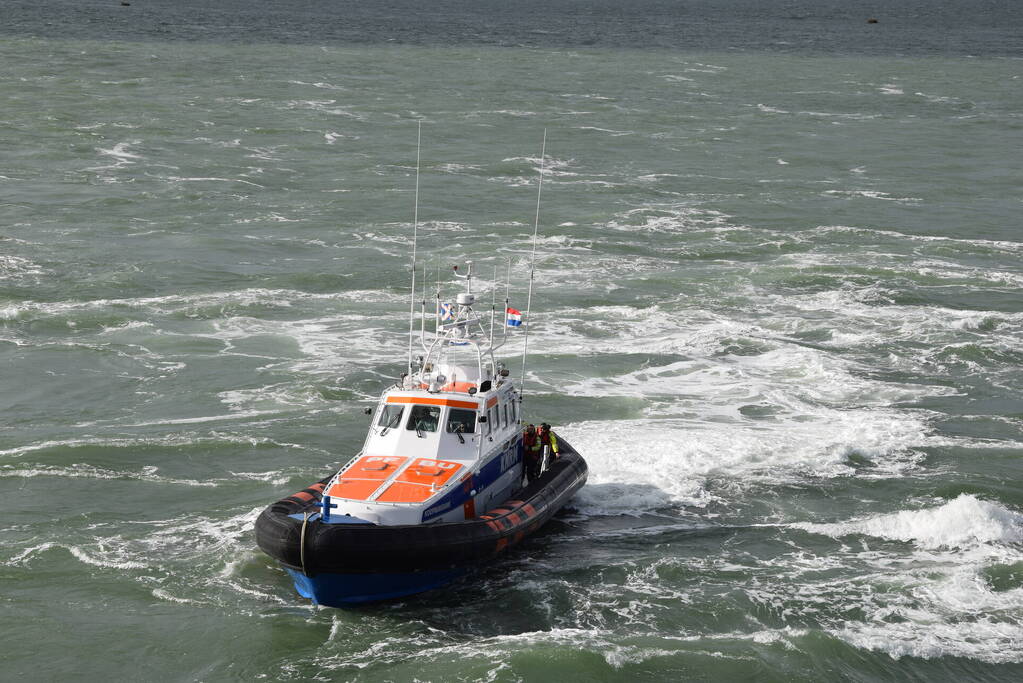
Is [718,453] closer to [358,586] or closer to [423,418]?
[423,418]

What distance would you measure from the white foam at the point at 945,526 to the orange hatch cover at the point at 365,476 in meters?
7.78

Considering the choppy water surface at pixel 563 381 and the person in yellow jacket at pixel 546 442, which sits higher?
the person in yellow jacket at pixel 546 442

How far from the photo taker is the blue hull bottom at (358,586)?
62.8 ft

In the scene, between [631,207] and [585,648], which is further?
[631,207]

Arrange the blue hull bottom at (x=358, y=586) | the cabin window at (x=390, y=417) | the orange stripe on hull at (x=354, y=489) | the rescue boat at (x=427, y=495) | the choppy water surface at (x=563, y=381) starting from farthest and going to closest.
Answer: the cabin window at (x=390, y=417) → the orange stripe on hull at (x=354, y=489) → the choppy water surface at (x=563, y=381) → the blue hull bottom at (x=358, y=586) → the rescue boat at (x=427, y=495)

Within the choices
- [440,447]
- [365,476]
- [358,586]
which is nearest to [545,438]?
[440,447]

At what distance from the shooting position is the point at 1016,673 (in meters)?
18.7

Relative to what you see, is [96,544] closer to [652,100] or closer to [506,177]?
[506,177]

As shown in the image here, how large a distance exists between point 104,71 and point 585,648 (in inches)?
3022

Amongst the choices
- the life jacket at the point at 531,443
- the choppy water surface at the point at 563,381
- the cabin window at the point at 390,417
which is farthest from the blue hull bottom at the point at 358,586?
the life jacket at the point at 531,443

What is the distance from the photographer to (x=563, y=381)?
105ft

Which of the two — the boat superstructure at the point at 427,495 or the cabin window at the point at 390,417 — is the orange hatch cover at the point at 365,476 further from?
the cabin window at the point at 390,417

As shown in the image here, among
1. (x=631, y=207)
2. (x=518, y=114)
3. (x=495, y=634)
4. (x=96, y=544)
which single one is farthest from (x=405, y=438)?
(x=518, y=114)

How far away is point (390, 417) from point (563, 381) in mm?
10833
